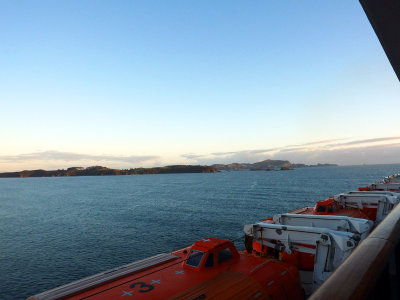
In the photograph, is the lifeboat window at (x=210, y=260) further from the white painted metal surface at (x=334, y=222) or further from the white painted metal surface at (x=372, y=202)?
the white painted metal surface at (x=372, y=202)

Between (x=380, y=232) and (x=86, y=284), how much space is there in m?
11.5

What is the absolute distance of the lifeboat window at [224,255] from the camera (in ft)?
39.6

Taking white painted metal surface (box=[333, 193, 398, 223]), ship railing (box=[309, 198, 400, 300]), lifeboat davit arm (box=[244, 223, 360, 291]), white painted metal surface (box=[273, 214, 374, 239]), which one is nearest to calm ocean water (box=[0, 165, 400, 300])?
white painted metal surface (box=[333, 193, 398, 223])

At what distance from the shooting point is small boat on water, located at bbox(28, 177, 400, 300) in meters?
9.72

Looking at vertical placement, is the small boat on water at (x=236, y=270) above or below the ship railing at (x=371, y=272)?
below

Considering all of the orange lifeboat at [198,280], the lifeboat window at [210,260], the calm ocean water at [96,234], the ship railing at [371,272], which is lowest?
the calm ocean water at [96,234]

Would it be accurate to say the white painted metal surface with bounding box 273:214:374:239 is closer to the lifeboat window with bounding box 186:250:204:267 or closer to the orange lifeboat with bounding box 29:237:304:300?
the orange lifeboat with bounding box 29:237:304:300

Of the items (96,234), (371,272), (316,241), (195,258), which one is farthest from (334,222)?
(96,234)

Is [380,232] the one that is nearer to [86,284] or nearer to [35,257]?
[86,284]

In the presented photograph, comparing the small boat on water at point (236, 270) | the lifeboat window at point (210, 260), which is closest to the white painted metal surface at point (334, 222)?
the small boat on water at point (236, 270)

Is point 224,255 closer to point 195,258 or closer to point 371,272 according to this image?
point 195,258

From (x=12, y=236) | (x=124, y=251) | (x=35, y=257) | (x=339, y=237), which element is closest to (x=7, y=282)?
(x=35, y=257)

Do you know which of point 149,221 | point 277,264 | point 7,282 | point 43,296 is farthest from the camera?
point 149,221

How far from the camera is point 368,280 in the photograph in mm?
1182
